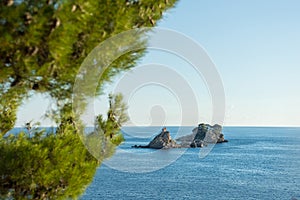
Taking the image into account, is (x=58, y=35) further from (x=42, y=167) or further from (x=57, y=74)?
(x=42, y=167)

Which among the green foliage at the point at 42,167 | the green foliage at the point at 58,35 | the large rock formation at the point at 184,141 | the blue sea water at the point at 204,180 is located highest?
the green foliage at the point at 58,35

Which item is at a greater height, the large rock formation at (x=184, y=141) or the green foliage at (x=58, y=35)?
the green foliage at (x=58, y=35)

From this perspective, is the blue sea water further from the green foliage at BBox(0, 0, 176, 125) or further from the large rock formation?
the green foliage at BBox(0, 0, 176, 125)

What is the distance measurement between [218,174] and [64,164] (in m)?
38.5

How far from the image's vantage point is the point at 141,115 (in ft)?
16.1

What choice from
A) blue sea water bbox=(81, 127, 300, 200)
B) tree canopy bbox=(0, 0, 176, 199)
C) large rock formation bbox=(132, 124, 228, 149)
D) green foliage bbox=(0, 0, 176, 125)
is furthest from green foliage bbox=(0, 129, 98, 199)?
large rock formation bbox=(132, 124, 228, 149)

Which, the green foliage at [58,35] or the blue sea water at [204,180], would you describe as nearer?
the green foliage at [58,35]

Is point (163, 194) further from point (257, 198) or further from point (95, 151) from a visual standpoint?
point (95, 151)

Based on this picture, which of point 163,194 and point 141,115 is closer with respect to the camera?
point 141,115

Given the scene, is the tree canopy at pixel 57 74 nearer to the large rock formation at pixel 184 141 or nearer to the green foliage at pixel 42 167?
the green foliage at pixel 42 167

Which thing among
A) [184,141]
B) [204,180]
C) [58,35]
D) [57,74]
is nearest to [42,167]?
[57,74]

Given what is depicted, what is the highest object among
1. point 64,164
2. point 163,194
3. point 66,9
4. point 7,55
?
point 66,9

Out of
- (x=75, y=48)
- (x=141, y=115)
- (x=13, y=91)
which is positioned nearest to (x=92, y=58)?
(x=75, y=48)

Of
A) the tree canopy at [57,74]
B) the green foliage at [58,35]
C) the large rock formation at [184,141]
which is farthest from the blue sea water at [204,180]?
the green foliage at [58,35]
